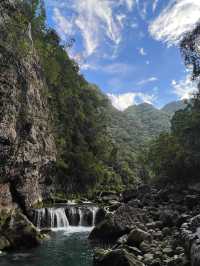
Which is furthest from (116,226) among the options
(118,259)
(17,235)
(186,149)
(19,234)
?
(186,149)

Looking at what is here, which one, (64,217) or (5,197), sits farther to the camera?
(64,217)

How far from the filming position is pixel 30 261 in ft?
60.6

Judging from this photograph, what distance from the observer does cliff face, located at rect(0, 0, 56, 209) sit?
27562 millimetres

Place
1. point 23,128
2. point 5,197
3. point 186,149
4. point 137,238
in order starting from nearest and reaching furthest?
point 137,238 < point 5,197 < point 23,128 < point 186,149

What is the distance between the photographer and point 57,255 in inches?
784

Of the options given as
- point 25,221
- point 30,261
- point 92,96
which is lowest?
point 30,261

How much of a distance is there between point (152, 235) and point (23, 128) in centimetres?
1766

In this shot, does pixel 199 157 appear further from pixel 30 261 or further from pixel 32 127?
pixel 30 261

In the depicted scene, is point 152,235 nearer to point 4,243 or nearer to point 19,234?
point 19,234

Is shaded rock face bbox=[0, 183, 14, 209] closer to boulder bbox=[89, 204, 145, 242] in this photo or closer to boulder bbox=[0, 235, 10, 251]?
boulder bbox=[0, 235, 10, 251]

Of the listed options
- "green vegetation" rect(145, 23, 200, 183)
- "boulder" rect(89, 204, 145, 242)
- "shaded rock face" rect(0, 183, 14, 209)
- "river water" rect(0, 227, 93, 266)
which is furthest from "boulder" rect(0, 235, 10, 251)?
"green vegetation" rect(145, 23, 200, 183)

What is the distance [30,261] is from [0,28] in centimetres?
1833

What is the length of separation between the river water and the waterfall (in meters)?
6.09

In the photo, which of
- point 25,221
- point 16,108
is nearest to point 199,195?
point 25,221
